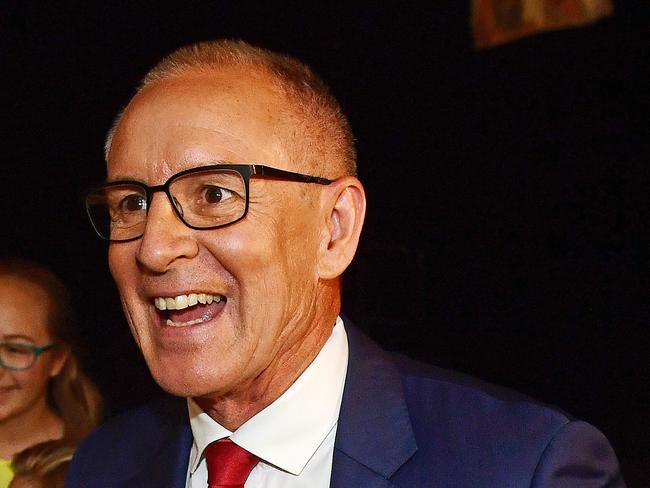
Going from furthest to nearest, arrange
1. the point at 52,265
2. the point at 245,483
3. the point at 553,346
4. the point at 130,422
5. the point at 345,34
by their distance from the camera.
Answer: the point at 52,265 < the point at 345,34 < the point at 553,346 < the point at 130,422 < the point at 245,483

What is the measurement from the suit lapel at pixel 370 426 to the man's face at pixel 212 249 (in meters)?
0.17

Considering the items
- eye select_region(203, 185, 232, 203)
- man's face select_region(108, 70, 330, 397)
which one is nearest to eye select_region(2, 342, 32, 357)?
man's face select_region(108, 70, 330, 397)

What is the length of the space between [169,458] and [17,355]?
0.87 metres

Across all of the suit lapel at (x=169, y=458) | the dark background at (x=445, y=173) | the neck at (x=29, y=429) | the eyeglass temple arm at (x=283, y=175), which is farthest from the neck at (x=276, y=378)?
the neck at (x=29, y=429)

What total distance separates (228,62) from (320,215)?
348 millimetres

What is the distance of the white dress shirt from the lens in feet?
5.25

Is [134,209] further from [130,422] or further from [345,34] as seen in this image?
[345,34]

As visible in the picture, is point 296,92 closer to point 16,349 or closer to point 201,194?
point 201,194

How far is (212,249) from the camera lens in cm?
148

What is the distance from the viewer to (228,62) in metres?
1.63

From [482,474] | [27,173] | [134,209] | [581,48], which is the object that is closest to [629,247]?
[581,48]

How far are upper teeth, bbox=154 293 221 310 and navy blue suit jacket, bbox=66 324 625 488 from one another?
0.33 metres

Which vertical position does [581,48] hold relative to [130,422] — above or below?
above

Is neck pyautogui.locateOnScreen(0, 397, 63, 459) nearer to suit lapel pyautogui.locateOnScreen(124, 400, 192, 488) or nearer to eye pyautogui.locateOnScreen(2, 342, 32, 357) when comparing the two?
eye pyautogui.locateOnScreen(2, 342, 32, 357)
